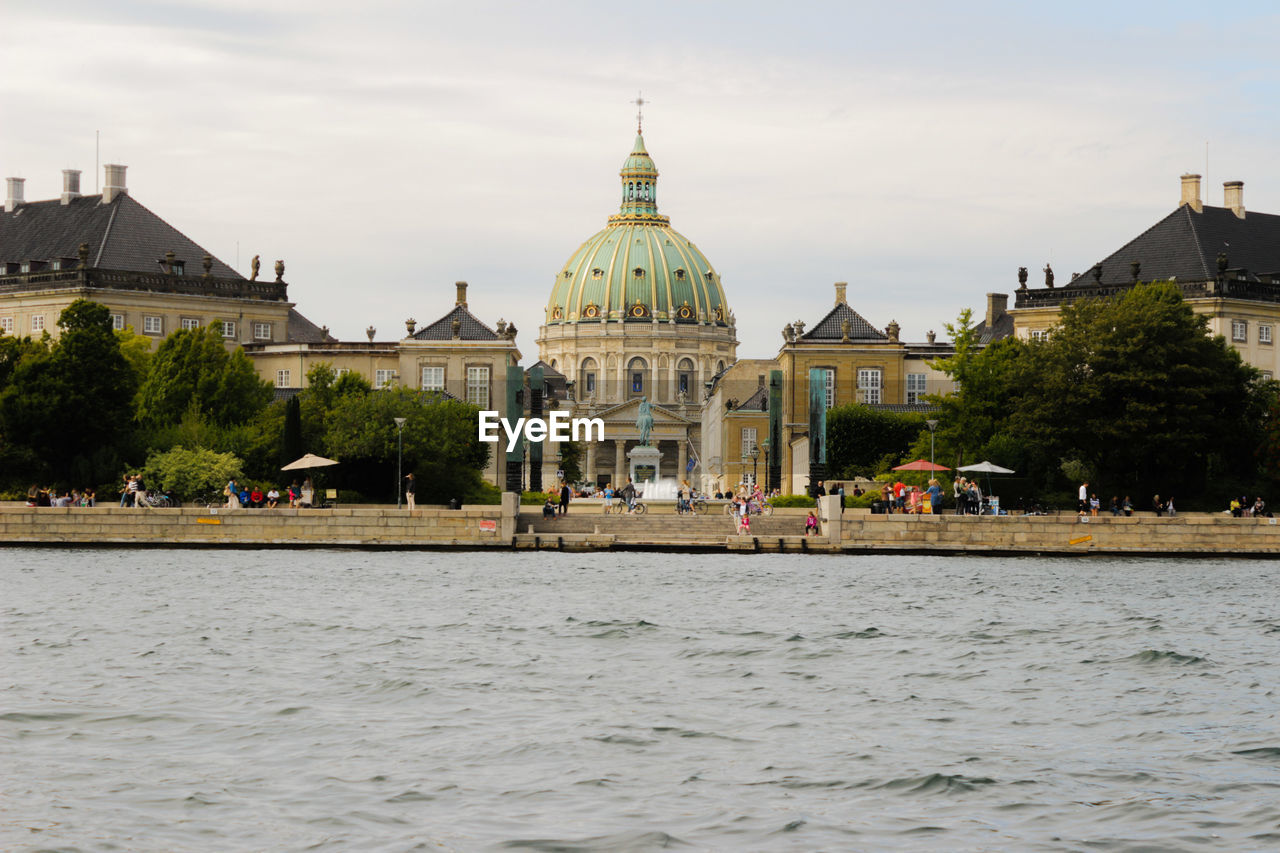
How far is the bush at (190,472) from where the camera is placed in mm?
62094

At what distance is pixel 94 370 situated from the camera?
6844 centimetres

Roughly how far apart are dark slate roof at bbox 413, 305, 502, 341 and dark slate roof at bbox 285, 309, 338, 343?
874 centimetres

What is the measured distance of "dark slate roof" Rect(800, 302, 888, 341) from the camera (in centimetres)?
10697

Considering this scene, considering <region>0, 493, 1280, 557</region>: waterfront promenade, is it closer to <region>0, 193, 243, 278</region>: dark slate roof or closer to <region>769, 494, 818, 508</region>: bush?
<region>769, 494, 818, 508</region>: bush

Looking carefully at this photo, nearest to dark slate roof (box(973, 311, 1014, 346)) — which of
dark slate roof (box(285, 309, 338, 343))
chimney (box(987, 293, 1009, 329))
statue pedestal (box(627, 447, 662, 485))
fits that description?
chimney (box(987, 293, 1009, 329))

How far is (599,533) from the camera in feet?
181

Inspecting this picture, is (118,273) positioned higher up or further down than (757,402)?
higher up

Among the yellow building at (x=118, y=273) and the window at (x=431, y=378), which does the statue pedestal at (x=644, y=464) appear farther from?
the yellow building at (x=118, y=273)

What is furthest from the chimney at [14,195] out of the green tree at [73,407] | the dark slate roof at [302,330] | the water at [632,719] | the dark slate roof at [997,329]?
the water at [632,719]

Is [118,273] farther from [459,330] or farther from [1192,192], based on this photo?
[1192,192]

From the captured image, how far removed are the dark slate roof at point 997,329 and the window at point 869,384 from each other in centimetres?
677

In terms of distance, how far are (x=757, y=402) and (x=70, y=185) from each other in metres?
46.6

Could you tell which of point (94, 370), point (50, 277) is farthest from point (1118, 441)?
point (50, 277)

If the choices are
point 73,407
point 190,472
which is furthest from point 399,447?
point 73,407
